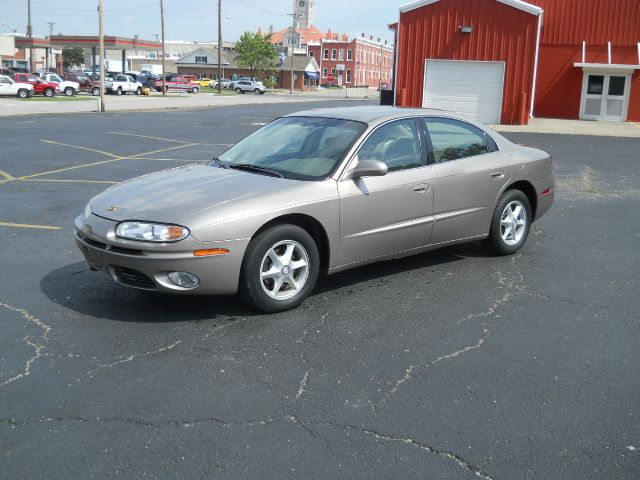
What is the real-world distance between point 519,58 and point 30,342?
25.0 m

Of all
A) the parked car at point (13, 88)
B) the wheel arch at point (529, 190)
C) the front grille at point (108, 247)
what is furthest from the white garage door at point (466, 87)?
the parked car at point (13, 88)

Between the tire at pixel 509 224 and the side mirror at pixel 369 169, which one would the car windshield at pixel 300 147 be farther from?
the tire at pixel 509 224

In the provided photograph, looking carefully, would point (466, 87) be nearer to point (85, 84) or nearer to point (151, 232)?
point (151, 232)

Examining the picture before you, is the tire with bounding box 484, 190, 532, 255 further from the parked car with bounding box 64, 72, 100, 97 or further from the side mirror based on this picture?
the parked car with bounding box 64, 72, 100, 97

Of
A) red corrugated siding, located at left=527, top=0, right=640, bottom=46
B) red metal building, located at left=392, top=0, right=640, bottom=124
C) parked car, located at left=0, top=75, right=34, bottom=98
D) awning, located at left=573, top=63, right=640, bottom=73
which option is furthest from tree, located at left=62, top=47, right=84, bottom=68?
awning, located at left=573, top=63, right=640, bottom=73

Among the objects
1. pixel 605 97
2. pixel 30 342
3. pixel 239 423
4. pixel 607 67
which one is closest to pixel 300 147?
pixel 30 342

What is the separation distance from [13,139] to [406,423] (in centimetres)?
1698

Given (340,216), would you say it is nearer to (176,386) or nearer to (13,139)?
(176,386)

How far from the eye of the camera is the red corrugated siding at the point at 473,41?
86.5ft

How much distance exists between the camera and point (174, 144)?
18.2 m

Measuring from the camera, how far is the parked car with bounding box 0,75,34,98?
43.1 metres

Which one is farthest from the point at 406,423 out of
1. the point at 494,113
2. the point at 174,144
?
the point at 494,113

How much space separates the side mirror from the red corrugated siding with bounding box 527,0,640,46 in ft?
92.0

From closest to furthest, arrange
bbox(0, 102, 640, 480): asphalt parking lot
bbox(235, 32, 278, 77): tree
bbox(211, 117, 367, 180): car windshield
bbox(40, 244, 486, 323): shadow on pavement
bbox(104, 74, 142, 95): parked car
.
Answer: bbox(0, 102, 640, 480): asphalt parking lot < bbox(40, 244, 486, 323): shadow on pavement < bbox(211, 117, 367, 180): car windshield < bbox(104, 74, 142, 95): parked car < bbox(235, 32, 278, 77): tree
